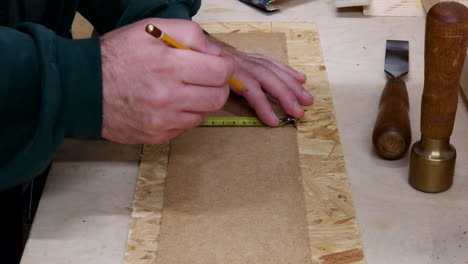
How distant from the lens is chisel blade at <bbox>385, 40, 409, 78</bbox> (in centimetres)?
136

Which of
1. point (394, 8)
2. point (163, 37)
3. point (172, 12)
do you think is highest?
point (163, 37)

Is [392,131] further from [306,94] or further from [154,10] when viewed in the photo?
[154,10]

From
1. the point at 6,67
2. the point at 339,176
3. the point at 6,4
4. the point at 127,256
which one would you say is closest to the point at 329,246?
the point at 339,176

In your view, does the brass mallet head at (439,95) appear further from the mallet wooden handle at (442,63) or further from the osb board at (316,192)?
the osb board at (316,192)

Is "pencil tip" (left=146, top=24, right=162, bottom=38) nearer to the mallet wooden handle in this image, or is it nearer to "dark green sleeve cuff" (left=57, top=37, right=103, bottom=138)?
"dark green sleeve cuff" (left=57, top=37, right=103, bottom=138)

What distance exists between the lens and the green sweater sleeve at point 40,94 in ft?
3.06

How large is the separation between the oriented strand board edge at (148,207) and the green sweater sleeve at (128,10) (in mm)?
288

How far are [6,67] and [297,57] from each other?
2.29 feet

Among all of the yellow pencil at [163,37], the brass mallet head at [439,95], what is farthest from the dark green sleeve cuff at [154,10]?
the brass mallet head at [439,95]

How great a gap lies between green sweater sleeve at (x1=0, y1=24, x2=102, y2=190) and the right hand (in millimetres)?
25

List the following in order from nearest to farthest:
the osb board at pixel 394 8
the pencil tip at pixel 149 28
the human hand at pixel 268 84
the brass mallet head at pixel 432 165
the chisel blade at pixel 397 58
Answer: the pencil tip at pixel 149 28
the brass mallet head at pixel 432 165
the human hand at pixel 268 84
the chisel blade at pixel 397 58
the osb board at pixel 394 8

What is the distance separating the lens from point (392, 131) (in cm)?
111

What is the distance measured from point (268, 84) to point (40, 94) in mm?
489

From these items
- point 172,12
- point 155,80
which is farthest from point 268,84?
point 155,80
